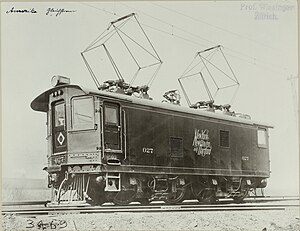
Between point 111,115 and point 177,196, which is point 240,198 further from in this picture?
point 111,115

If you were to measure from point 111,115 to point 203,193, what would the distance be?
1137 mm

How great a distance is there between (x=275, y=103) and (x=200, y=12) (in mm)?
1040

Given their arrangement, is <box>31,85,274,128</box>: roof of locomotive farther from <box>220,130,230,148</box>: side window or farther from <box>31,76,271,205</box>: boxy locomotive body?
<box>220,130,230,148</box>: side window

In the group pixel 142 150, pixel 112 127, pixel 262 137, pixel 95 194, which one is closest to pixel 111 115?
pixel 112 127

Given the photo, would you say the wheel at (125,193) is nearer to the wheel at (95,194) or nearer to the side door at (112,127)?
the wheel at (95,194)

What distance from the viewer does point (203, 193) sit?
4992 mm

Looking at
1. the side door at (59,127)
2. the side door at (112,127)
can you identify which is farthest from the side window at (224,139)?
the side door at (59,127)

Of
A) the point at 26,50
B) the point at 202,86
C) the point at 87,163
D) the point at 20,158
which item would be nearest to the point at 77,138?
the point at 87,163

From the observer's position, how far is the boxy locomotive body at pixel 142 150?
446cm

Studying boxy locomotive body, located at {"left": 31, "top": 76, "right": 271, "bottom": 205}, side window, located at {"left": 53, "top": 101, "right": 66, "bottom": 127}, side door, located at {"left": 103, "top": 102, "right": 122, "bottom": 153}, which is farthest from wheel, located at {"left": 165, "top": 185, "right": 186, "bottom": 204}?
side window, located at {"left": 53, "top": 101, "right": 66, "bottom": 127}

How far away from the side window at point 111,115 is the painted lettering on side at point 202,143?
794 millimetres

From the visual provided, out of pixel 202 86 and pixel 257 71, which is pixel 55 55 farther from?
pixel 257 71

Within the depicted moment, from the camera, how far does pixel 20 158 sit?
15.2 feet

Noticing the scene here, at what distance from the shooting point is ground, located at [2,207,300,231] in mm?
4551
